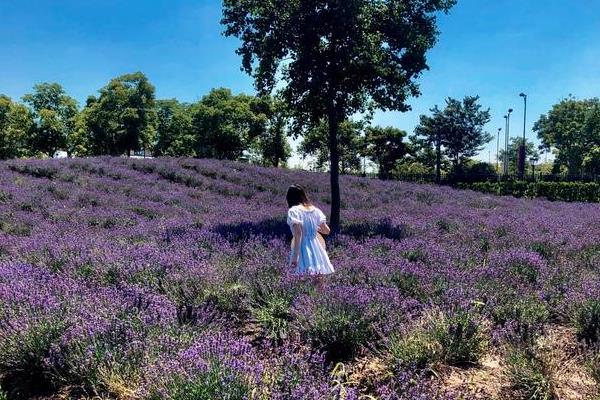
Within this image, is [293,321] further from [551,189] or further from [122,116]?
[122,116]

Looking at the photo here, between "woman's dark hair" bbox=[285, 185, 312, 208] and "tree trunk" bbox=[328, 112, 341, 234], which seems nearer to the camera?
"woman's dark hair" bbox=[285, 185, 312, 208]

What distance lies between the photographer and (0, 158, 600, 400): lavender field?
3021 mm

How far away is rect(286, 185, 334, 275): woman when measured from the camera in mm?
5363

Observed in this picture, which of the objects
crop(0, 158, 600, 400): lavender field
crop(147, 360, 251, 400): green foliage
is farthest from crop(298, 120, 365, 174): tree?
crop(147, 360, 251, 400): green foliage

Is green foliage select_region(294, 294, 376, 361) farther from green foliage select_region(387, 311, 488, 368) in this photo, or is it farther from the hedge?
the hedge

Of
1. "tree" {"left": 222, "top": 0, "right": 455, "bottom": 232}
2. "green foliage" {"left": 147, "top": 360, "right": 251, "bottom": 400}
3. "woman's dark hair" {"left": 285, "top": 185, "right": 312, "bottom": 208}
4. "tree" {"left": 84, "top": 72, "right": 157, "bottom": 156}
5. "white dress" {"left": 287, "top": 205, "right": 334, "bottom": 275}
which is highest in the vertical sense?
"tree" {"left": 84, "top": 72, "right": 157, "bottom": 156}

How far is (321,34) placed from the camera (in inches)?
432

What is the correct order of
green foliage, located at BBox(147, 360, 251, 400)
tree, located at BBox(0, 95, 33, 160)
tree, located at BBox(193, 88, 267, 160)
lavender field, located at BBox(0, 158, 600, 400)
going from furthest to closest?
1. tree, located at BBox(193, 88, 267, 160)
2. tree, located at BBox(0, 95, 33, 160)
3. lavender field, located at BBox(0, 158, 600, 400)
4. green foliage, located at BBox(147, 360, 251, 400)

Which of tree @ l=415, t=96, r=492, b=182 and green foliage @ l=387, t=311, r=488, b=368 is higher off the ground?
tree @ l=415, t=96, r=492, b=182

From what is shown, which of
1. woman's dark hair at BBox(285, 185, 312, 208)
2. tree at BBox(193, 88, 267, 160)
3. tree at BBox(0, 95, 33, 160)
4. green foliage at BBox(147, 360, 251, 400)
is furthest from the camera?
tree at BBox(193, 88, 267, 160)

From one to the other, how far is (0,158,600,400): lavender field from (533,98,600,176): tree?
48.8 m

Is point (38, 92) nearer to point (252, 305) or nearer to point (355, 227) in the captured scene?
point (355, 227)

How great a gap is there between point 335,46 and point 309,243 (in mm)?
7107

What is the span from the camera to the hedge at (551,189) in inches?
1125
